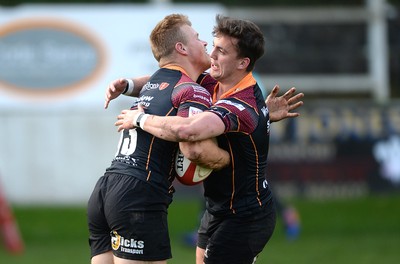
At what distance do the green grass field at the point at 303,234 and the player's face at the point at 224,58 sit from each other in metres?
4.14

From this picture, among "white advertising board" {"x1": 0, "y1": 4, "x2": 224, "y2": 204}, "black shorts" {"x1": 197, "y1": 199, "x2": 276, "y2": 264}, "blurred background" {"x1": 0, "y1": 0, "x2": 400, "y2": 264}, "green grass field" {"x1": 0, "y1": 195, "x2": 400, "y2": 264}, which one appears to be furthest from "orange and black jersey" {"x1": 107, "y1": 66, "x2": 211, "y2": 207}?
"white advertising board" {"x1": 0, "y1": 4, "x2": 224, "y2": 204}

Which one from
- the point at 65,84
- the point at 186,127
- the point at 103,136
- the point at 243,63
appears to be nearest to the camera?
the point at 186,127


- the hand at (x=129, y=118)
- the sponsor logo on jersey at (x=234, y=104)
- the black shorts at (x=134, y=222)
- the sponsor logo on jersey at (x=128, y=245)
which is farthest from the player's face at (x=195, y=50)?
the sponsor logo on jersey at (x=128, y=245)

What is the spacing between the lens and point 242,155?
6.56 metres

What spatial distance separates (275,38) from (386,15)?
5.55ft

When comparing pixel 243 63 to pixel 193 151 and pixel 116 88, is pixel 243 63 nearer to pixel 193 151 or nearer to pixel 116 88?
pixel 193 151

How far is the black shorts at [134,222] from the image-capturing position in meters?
6.29

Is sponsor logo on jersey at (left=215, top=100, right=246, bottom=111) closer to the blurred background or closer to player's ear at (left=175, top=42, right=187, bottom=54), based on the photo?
player's ear at (left=175, top=42, right=187, bottom=54)

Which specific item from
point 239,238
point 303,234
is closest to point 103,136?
point 303,234

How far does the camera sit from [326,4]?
15742 mm

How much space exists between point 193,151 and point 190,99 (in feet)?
1.12

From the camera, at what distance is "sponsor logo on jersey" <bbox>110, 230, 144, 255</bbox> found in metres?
6.29

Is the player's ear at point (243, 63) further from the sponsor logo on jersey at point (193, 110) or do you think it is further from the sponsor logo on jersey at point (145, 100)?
the sponsor logo on jersey at point (145, 100)

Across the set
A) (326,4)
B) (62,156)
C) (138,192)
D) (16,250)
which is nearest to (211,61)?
(138,192)
